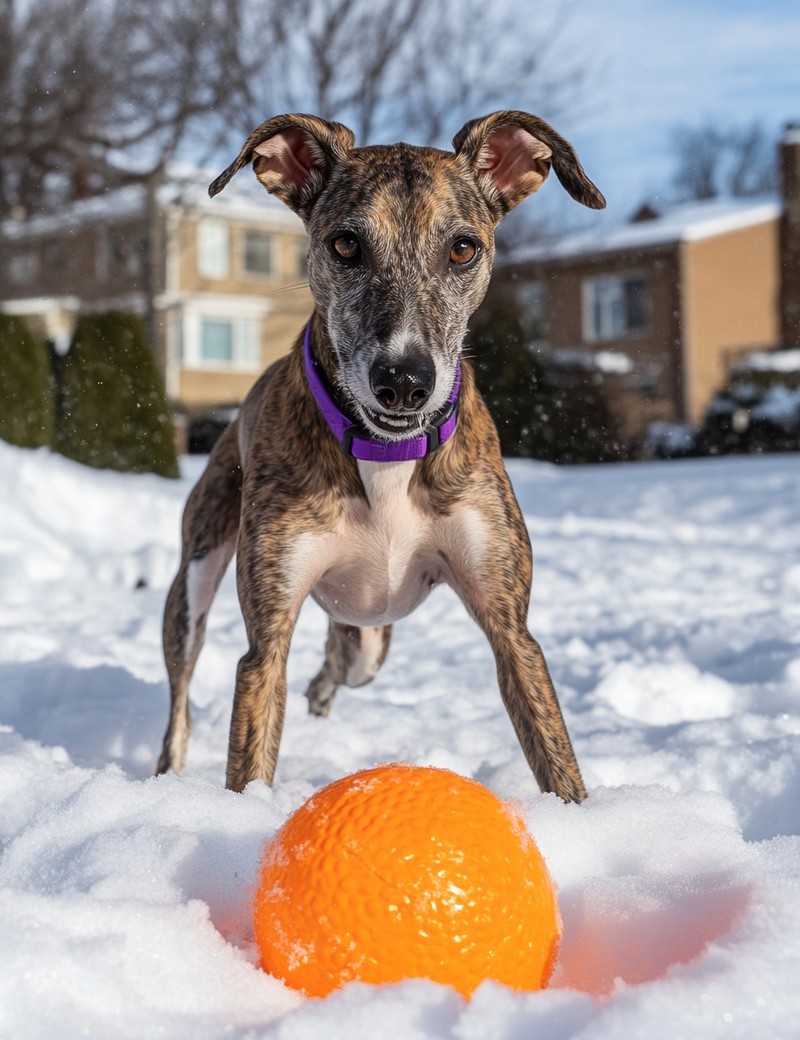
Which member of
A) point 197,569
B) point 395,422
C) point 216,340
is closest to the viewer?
point 395,422

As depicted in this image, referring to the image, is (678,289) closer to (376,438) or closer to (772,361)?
(772,361)

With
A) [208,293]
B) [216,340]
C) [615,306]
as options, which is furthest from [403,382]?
[216,340]

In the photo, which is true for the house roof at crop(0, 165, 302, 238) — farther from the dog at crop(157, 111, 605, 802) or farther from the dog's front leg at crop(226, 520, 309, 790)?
the dog's front leg at crop(226, 520, 309, 790)

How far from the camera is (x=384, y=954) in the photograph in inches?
67.7

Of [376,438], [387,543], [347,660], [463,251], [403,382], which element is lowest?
[347,660]

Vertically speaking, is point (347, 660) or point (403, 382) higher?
point (403, 382)

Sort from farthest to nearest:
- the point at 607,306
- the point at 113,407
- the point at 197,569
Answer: the point at 607,306, the point at 113,407, the point at 197,569

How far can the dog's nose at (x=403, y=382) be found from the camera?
262 cm

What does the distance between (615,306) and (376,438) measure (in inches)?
1155

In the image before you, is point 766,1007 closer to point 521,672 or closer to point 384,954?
point 384,954

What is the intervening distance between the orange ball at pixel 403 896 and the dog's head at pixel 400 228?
3.47 ft

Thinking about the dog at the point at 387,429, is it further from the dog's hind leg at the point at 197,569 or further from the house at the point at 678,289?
the house at the point at 678,289

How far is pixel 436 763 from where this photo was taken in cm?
359

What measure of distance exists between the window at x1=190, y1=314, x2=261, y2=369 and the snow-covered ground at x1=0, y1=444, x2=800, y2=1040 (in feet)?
104
